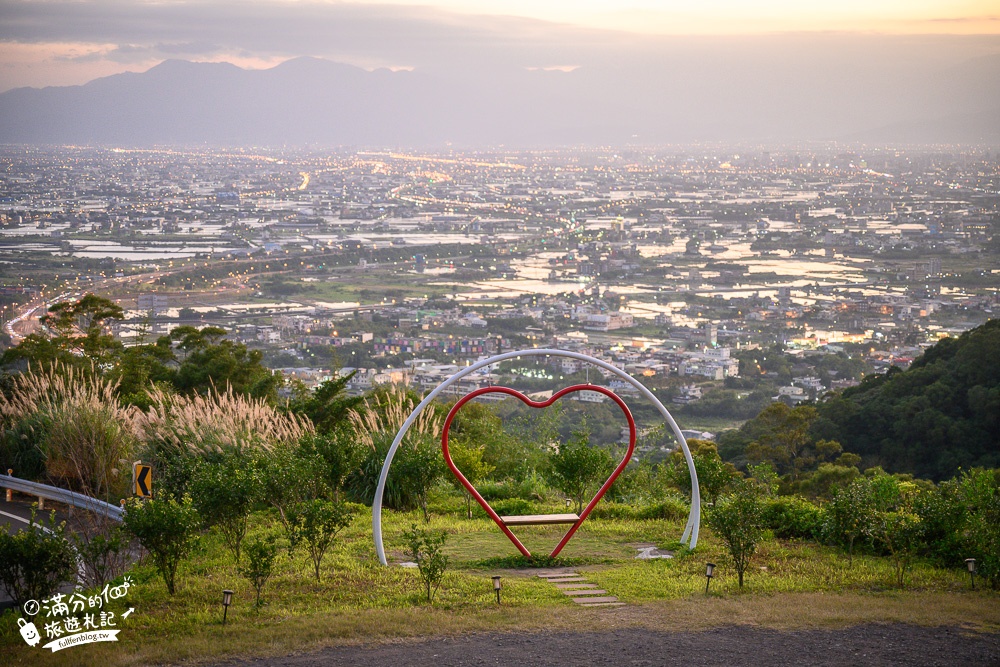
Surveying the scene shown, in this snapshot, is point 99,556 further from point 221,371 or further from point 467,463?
point 221,371

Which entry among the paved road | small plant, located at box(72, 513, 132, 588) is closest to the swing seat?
small plant, located at box(72, 513, 132, 588)

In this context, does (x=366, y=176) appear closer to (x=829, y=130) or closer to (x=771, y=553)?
(x=829, y=130)

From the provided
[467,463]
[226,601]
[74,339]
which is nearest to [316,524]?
[226,601]

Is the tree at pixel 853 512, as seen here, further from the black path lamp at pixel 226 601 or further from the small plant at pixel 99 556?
the small plant at pixel 99 556

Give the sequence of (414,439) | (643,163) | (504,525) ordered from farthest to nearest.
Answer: (643,163)
(414,439)
(504,525)

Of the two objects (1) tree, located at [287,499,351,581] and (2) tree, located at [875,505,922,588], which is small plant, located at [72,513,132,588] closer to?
(1) tree, located at [287,499,351,581]

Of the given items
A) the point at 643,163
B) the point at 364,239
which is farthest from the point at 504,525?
the point at 643,163
